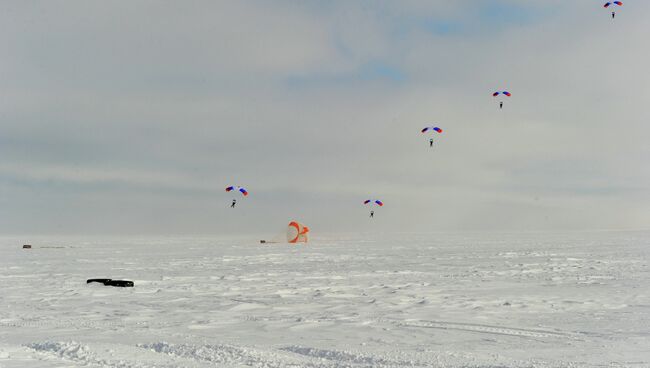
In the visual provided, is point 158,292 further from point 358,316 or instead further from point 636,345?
point 636,345

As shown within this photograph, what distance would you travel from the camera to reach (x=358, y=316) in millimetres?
A: 14242

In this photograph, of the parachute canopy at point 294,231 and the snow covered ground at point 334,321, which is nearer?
the snow covered ground at point 334,321

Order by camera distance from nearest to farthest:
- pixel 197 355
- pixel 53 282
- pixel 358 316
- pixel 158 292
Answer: pixel 197 355
pixel 358 316
pixel 158 292
pixel 53 282

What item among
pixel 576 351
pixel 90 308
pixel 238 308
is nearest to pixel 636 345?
pixel 576 351

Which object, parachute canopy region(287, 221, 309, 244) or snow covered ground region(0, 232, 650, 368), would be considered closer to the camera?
snow covered ground region(0, 232, 650, 368)

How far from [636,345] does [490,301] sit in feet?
21.2

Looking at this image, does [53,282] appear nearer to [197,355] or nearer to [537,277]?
[197,355]

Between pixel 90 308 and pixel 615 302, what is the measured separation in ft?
47.1

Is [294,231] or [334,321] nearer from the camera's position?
[334,321]

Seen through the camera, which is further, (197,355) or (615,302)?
(615,302)

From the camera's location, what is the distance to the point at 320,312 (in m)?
15.0

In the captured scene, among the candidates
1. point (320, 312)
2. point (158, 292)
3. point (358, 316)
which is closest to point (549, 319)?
point (358, 316)

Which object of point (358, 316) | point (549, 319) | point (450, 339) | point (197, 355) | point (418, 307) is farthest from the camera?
point (418, 307)

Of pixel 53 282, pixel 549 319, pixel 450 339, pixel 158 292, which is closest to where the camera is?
pixel 450 339
